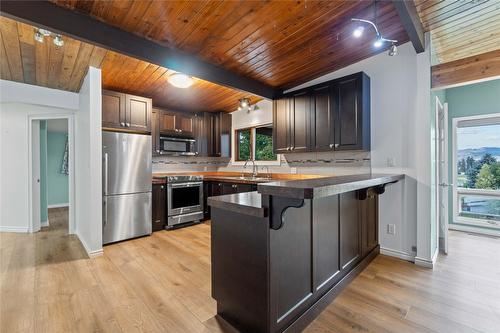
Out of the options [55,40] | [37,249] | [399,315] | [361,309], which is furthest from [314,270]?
[37,249]

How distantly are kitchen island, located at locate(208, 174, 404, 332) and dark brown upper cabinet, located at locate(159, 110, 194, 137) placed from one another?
3.37 metres

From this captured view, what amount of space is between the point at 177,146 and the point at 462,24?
4528 millimetres

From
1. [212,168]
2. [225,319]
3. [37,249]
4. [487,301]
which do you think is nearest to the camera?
[225,319]

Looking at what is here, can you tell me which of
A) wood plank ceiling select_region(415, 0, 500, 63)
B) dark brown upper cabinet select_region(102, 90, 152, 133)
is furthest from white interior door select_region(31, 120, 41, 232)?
wood plank ceiling select_region(415, 0, 500, 63)

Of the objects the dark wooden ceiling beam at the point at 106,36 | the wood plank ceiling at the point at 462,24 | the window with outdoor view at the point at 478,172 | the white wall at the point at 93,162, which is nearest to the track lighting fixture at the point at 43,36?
the dark wooden ceiling beam at the point at 106,36

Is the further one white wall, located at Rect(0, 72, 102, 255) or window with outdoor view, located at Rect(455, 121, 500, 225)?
window with outdoor view, located at Rect(455, 121, 500, 225)

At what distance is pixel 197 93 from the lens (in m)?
4.05

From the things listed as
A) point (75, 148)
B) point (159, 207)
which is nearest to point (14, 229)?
point (75, 148)

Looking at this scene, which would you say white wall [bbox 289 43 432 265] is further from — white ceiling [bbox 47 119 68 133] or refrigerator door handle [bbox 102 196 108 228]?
white ceiling [bbox 47 119 68 133]

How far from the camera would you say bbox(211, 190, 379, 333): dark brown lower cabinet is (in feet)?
4.70

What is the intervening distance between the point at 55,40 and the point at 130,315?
2.49 meters

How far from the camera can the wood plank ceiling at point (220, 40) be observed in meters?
1.95

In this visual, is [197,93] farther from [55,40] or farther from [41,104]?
[41,104]

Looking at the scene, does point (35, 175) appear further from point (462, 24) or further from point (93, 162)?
point (462, 24)
